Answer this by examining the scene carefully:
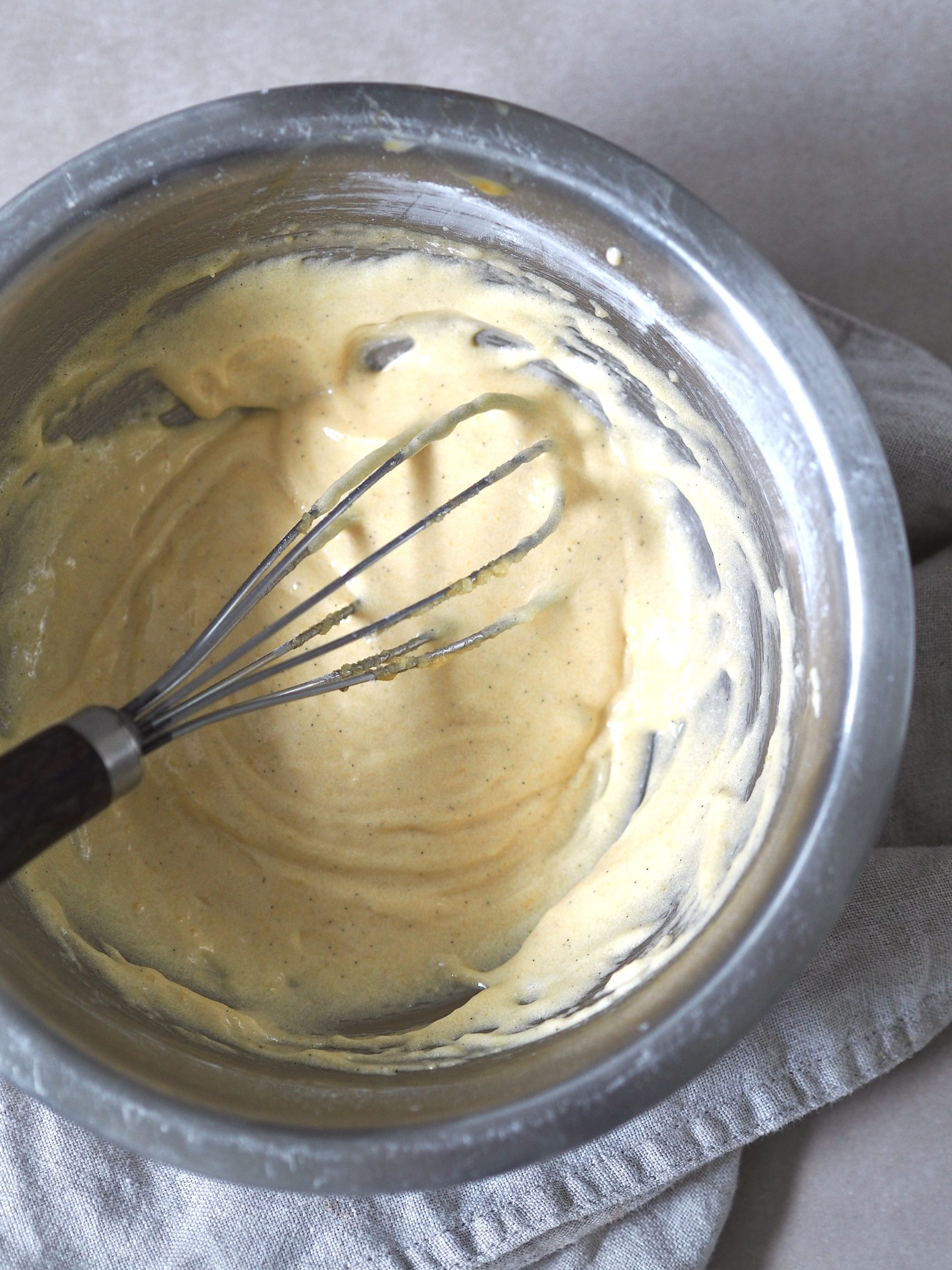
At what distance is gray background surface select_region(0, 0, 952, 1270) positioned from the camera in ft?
3.74

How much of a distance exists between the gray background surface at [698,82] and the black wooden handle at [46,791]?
29.5 inches

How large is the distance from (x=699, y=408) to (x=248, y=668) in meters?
0.40

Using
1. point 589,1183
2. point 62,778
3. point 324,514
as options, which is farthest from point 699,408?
point 589,1183

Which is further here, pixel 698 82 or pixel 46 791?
pixel 698 82

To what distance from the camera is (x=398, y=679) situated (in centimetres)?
99

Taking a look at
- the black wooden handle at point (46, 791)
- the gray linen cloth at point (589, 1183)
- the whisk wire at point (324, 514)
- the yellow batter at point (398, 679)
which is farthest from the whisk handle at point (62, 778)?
the gray linen cloth at point (589, 1183)

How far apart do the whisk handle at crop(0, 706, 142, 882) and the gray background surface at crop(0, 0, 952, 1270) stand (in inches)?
29.0

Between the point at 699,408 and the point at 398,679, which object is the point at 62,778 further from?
the point at 699,408

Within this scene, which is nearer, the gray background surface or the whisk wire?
the whisk wire

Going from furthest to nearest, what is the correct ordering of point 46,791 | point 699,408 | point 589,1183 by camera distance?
point 589,1183 → point 699,408 → point 46,791

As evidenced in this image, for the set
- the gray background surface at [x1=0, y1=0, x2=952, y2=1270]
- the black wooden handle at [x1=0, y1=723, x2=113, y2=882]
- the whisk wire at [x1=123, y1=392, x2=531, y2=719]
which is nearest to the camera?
the black wooden handle at [x1=0, y1=723, x2=113, y2=882]

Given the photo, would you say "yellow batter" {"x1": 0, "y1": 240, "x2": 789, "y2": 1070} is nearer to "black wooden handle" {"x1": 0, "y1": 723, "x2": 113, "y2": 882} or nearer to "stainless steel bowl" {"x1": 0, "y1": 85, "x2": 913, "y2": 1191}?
"stainless steel bowl" {"x1": 0, "y1": 85, "x2": 913, "y2": 1191}

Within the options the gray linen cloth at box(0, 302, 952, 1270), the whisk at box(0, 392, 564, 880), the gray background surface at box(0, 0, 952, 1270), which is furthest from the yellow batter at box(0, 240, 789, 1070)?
the gray background surface at box(0, 0, 952, 1270)

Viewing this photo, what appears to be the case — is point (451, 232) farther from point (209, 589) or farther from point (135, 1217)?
point (135, 1217)
